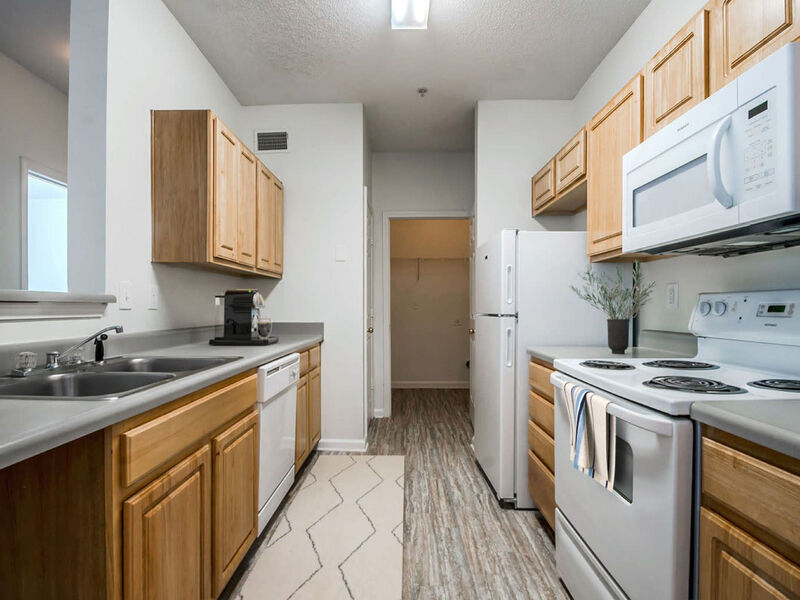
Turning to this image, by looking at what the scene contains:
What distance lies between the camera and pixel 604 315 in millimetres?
2182

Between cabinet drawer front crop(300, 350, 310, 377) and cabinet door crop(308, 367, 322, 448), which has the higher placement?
cabinet drawer front crop(300, 350, 310, 377)

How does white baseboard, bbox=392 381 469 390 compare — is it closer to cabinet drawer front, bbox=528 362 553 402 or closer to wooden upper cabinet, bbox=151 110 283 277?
cabinet drawer front, bbox=528 362 553 402

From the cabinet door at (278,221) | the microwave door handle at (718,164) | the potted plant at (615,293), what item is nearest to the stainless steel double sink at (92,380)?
the cabinet door at (278,221)

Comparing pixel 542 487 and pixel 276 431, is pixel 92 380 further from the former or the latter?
pixel 542 487

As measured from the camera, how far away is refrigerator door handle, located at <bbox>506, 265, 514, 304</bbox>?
217 centimetres

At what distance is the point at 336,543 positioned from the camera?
1862mm

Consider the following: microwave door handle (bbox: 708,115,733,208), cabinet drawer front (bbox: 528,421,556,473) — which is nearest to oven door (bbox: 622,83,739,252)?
microwave door handle (bbox: 708,115,733,208)

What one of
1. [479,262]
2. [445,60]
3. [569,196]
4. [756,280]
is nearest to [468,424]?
[479,262]

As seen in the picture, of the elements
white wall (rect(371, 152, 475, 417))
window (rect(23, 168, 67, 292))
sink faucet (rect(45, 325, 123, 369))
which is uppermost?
white wall (rect(371, 152, 475, 417))

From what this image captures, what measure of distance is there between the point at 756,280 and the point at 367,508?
6.75 ft

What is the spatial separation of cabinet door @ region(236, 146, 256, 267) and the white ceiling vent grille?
71cm

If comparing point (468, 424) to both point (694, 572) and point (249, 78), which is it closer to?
point (694, 572)

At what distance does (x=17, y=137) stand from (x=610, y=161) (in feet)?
10.8

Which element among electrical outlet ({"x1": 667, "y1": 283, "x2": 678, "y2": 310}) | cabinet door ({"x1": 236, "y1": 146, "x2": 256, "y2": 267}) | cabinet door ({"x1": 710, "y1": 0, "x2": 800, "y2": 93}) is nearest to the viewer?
cabinet door ({"x1": 710, "y1": 0, "x2": 800, "y2": 93})
